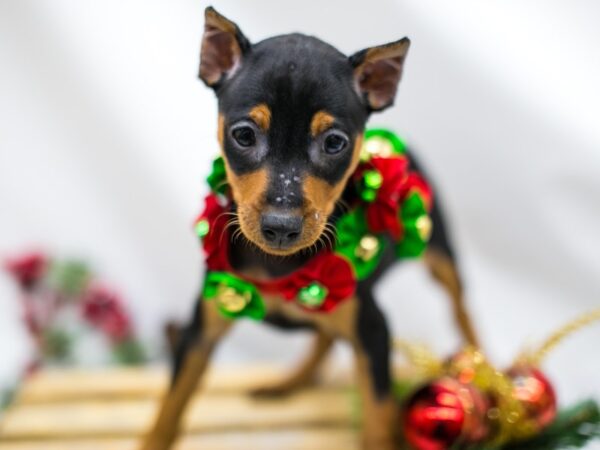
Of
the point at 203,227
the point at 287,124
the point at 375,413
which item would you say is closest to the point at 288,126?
the point at 287,124

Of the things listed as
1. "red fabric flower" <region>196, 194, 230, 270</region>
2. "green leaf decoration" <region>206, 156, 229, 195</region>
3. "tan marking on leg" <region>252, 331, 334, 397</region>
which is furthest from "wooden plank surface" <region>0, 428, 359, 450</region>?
"green leaf decoration" <region>206, 156, 229, 195</region>

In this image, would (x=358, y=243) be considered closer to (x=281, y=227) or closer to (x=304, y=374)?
(x=281, y=227)

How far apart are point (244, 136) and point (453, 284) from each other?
0.88 meters

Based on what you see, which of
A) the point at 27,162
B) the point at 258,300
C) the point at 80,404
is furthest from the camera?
the point at 27,162

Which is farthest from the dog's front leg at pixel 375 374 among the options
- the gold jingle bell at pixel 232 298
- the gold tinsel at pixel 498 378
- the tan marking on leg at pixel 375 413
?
the gold jingle bell at pixel 232 298

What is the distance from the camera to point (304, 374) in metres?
2.13

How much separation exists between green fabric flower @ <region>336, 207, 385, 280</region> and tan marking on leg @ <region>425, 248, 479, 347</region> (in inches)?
15.9

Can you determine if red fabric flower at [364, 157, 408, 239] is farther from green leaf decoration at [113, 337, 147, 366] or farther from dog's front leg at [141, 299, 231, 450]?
green leaf decoration at [113, 337, 147, 366]

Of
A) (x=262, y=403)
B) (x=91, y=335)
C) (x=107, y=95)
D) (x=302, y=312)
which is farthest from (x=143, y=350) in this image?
(x=302, y=312)

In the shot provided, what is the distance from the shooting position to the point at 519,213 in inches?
95.9

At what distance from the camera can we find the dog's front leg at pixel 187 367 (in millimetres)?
1706

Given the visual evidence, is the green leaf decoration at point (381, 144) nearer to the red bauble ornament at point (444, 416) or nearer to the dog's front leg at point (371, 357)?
the dog's front leg at point (371, 357)

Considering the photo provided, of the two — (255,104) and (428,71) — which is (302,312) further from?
(428,71)

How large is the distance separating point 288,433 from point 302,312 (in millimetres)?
480
